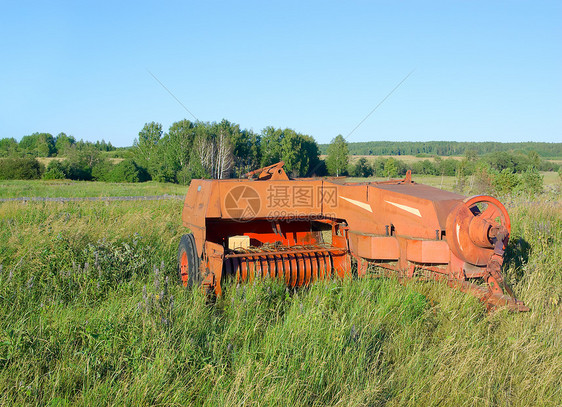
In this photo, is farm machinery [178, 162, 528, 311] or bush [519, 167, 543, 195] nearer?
farm machinery [178, 162, 528, 311]

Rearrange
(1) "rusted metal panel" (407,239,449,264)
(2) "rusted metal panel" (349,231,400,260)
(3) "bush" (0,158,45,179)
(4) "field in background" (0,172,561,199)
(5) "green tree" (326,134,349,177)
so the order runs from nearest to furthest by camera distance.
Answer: (1) "rusted metal panel" (407,239,449,264) < (2) "rusted metal panel" (349,231,400,260) < (5) "green tree" (326,134,349,177) < (4) "field in background" (0,172,561,199) < (3) "bush" (0,158,45,179)

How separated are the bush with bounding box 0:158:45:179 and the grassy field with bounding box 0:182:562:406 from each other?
192ft

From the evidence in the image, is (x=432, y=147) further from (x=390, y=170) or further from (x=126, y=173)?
(x=390, y=170)

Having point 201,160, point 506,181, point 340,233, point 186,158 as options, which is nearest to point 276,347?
point 340,233

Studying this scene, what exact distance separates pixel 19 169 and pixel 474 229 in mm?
62382

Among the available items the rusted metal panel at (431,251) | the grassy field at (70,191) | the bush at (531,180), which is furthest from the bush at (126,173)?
the rusted metal panel at (431,251)

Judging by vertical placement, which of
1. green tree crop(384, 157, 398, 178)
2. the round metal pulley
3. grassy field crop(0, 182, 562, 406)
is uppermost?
green tree crop(384, 157, 398, 178)

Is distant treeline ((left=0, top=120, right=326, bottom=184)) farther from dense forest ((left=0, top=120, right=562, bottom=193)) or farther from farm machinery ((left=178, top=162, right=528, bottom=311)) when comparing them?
farm machinery ((left=178, top=162, right=528, bottom=311))

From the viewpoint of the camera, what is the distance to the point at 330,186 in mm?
4941

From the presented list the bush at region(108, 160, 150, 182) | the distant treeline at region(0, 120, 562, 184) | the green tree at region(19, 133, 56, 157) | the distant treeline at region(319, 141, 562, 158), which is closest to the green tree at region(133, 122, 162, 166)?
the distant treeline at region(0, 120, 562, 184)

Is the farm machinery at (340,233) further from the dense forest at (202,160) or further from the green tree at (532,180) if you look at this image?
the dense forest at (202,160)

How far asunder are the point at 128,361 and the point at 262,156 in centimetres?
4859

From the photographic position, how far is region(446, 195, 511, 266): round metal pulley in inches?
139

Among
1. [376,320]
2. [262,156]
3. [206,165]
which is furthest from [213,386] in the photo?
[262,156]
